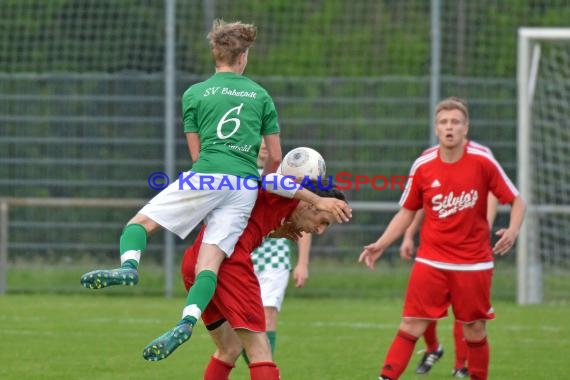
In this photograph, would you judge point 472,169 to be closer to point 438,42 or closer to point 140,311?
point 140,311

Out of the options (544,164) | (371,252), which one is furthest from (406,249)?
(544,164)

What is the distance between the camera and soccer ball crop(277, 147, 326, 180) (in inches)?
244

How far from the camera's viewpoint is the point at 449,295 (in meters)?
7.36

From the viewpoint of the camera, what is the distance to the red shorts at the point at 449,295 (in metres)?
7.28

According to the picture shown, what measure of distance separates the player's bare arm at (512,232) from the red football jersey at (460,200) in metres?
0.06

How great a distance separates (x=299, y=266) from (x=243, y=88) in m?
2.11

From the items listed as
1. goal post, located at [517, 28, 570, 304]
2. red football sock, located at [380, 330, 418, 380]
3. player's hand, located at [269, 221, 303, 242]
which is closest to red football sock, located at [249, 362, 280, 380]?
player's hand, located at [269, 221, 303, 242]

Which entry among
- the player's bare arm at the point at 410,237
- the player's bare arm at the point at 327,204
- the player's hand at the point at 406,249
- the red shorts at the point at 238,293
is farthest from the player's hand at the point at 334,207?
the player's hand at the point at 406,249

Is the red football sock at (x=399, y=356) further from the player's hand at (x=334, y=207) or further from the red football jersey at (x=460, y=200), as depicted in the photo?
the player's hand at (x=334, y=207)

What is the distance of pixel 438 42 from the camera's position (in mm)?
13992

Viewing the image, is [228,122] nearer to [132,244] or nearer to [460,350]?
[132,244]

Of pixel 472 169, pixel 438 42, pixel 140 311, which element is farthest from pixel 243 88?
pixel 438 42

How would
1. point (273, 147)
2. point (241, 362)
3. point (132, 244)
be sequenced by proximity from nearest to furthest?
point (132, 244), point (273, 147), point (241, 362)

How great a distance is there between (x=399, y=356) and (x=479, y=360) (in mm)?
513
